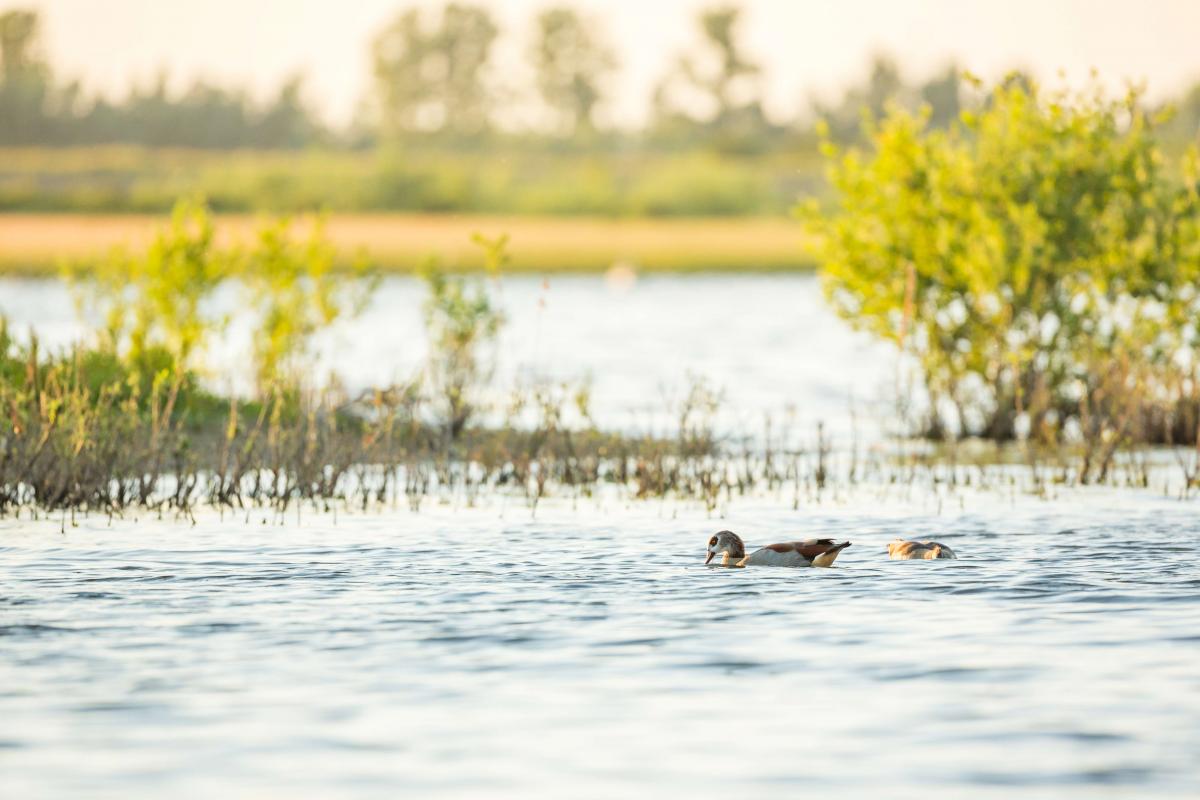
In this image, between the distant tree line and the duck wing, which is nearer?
the duck wing

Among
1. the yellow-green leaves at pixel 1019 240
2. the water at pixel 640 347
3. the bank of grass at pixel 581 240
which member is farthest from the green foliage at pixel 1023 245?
the bank of grass at pixel 581 240

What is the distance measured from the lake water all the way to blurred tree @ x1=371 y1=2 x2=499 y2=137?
118m

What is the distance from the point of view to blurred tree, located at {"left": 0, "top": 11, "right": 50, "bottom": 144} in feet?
443

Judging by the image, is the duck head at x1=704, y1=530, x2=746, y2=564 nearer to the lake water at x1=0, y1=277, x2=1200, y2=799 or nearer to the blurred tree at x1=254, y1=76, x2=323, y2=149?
the lake water at x1=0, y1=277, x2=1200, y2=799

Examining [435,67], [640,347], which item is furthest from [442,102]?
[640,347]

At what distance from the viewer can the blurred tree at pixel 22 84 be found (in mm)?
135125

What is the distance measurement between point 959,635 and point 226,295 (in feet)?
288

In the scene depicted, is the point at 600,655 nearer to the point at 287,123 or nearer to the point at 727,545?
the point at 727,545

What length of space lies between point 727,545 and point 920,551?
1504 millimetres

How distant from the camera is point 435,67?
445ft

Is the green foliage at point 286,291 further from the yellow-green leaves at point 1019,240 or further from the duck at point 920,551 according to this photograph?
the duck at point 920,551

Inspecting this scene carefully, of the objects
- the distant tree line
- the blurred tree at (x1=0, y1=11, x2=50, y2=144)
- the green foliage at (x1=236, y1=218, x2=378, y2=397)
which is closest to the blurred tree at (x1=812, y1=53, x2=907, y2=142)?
the distant tree line

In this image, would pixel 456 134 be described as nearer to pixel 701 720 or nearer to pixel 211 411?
pixel 211 411

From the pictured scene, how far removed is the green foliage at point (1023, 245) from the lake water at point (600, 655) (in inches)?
223
